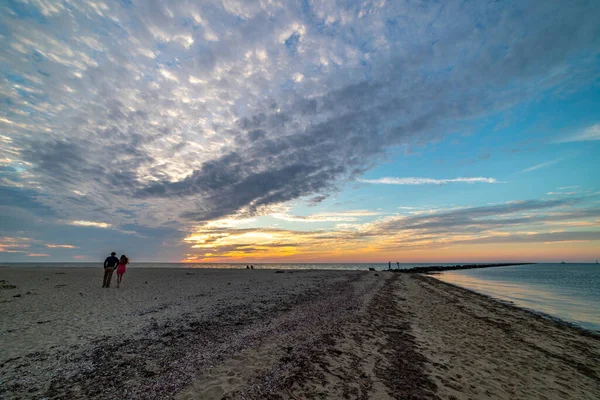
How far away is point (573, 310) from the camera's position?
22641mm

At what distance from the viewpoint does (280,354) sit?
909 cm

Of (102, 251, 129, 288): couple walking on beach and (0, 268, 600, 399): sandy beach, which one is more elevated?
(102, 251, 129, 288): couple walking on beach

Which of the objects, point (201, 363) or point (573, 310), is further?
point (573, 310)

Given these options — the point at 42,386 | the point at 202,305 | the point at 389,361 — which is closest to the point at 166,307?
the point at 202,305

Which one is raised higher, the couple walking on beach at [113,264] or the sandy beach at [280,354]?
the couple walking on beach at [113,264]

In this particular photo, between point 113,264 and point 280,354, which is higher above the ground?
point 113,264

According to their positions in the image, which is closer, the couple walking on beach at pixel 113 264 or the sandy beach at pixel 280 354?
the sandy beach at pixel 280 354

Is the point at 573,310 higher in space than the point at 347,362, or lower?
lower

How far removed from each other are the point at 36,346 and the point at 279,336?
869 cm

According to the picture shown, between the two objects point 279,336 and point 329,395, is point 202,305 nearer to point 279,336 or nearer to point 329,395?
point 279,336

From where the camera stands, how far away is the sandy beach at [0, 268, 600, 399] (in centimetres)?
690

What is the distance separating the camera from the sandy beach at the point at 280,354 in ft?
22.6

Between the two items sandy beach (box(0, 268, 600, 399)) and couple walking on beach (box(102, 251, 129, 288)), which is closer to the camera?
sandy beach (box(0, 268, 600, 399))

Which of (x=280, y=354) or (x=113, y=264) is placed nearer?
(x=280, y=354)
